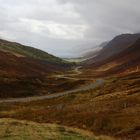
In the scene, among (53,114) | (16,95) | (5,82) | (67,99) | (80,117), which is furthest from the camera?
(5,82)

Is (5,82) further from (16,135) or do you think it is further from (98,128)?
(16,135)

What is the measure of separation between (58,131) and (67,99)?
59.3m

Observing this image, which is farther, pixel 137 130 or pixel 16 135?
pixel 137 130

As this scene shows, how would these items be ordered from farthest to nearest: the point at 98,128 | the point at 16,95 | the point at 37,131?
the point at 16,95 → the point at 98,128 → the point at 37,131

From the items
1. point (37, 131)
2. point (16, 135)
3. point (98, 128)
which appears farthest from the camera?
point (98, 128)

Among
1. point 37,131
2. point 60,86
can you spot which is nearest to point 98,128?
point 37,131

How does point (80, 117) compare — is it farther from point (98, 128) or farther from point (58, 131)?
point (58, 131)

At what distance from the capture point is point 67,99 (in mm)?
97250

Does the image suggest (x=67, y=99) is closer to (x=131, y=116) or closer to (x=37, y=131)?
(x=131, y=116)

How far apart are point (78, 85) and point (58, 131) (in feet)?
383

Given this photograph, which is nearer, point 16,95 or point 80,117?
point 80,117

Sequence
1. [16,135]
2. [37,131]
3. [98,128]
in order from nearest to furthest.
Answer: [16,135], [37,131], [98,128]

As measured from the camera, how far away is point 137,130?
40656 mm

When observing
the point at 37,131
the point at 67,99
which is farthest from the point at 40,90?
the point at 37,131
